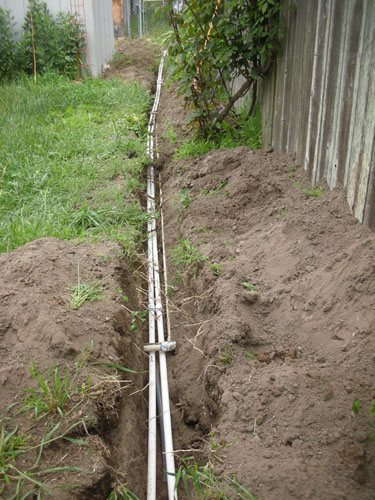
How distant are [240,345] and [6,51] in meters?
9.34

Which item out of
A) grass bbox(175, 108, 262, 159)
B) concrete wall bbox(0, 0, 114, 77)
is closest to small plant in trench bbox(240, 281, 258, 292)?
grass bbox(175, 108, 262, 159)

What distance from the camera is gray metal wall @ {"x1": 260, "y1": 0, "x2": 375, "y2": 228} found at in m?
2.79

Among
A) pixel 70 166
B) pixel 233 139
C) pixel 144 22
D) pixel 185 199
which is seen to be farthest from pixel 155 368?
pixel 144 22

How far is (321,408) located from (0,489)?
1.43 meters

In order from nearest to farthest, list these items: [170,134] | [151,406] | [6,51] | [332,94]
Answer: [151,406] < [332,94] < [170,134] < [6,51]

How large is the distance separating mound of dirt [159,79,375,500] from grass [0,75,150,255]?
759 millimetres

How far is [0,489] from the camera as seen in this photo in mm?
1892

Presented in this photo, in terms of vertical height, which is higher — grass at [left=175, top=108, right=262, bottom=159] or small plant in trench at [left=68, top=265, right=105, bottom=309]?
grass at [left=175, top=108, right=262, bottom=159]

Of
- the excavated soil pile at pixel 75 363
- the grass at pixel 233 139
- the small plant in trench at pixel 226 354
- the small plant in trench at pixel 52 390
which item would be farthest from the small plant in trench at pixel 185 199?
the small plant in trench at pixel 52 390

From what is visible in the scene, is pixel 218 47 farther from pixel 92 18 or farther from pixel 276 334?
pixel 92 18

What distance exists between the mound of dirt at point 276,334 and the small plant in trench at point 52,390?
29.4 inches

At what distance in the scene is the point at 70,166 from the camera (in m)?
5.18

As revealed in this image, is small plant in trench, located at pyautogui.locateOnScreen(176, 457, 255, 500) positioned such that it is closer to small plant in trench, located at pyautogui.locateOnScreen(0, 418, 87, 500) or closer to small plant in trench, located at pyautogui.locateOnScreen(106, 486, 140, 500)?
small plant in trench, located at pyautogui.locateOnScreen(106, 486, 140, 500)

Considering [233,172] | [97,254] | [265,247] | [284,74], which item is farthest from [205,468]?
[284,74]
